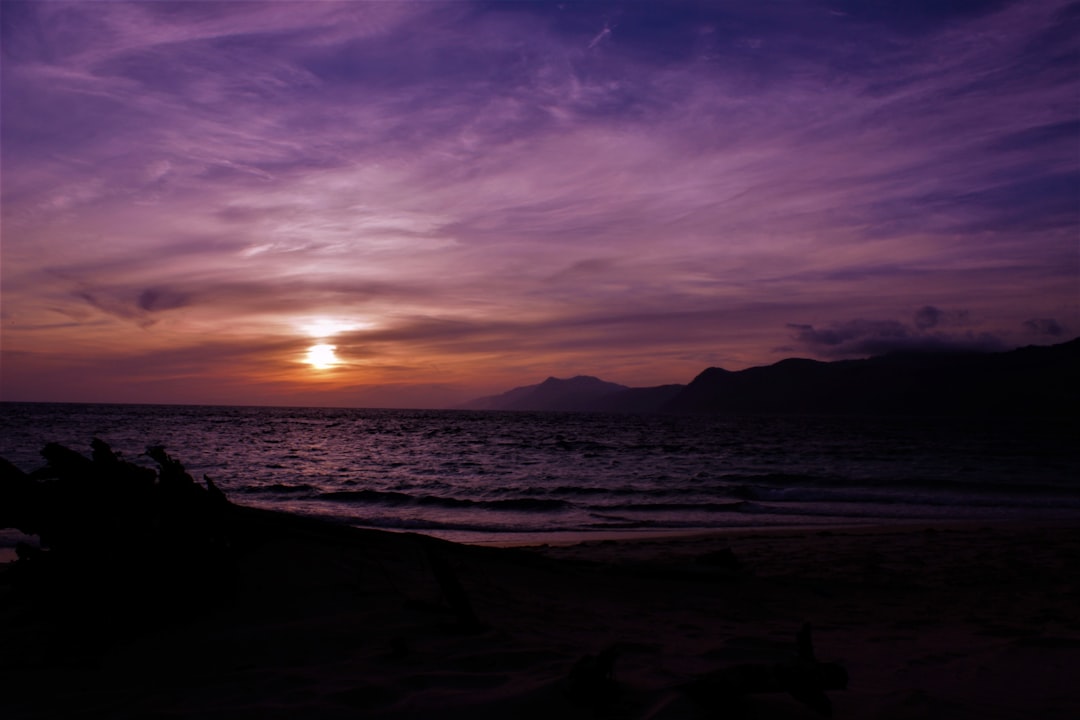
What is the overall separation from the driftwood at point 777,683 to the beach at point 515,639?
21 mm

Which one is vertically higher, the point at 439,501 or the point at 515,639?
the point at 515,639

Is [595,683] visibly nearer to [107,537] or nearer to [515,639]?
[515,639]

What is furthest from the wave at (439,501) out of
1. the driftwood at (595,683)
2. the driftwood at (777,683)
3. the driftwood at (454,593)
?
the driftwood at (777,683)

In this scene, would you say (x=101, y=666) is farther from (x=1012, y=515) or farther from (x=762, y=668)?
(x=1012, y=515)

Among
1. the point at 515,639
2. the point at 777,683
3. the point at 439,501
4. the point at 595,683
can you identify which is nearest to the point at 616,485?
the point at 439,501

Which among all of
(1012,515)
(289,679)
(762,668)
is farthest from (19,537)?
(1012,515)

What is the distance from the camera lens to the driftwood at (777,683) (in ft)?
11.7

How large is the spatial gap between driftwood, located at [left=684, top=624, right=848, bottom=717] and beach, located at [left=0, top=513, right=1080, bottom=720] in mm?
21

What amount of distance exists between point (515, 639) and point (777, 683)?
253 cm

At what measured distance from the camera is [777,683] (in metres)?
3.64

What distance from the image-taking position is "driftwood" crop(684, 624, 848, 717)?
11.7 ft

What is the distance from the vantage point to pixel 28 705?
4.28m

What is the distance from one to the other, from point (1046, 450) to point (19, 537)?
5461cm

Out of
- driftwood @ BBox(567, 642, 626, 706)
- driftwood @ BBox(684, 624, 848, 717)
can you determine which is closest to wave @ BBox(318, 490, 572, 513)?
driftwood @ BBox(567, 642, 626, 706)
